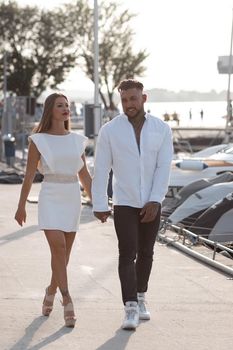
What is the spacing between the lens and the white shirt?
6.98 meters

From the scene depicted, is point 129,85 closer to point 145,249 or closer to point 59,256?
point 145,249

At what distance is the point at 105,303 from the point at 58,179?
4.63 ft

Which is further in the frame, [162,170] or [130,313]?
[162,170]

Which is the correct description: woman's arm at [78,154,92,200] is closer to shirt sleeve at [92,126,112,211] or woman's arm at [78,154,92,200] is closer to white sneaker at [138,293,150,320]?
shirt sleeve at [92,126,112,211]

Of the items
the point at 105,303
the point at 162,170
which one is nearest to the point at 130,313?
the point at 105,303

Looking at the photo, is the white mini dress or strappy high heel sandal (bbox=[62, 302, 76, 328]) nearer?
strappy high heel sandal (bbox=[62, 302, 76, 328])

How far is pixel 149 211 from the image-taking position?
6938 mm

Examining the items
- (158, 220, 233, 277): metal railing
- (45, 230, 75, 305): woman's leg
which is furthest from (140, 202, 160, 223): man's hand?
(158, 220, 233, 277): metal railing

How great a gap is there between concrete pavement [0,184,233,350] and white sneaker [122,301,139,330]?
6 centimetres

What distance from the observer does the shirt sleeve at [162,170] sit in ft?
23.0

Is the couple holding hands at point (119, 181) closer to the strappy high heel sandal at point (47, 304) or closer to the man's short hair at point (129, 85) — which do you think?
the man's short hair at point (129, 85)

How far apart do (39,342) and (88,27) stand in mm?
57936

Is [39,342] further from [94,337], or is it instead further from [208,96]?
[208,96]

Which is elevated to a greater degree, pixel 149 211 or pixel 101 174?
pixel 101 174
